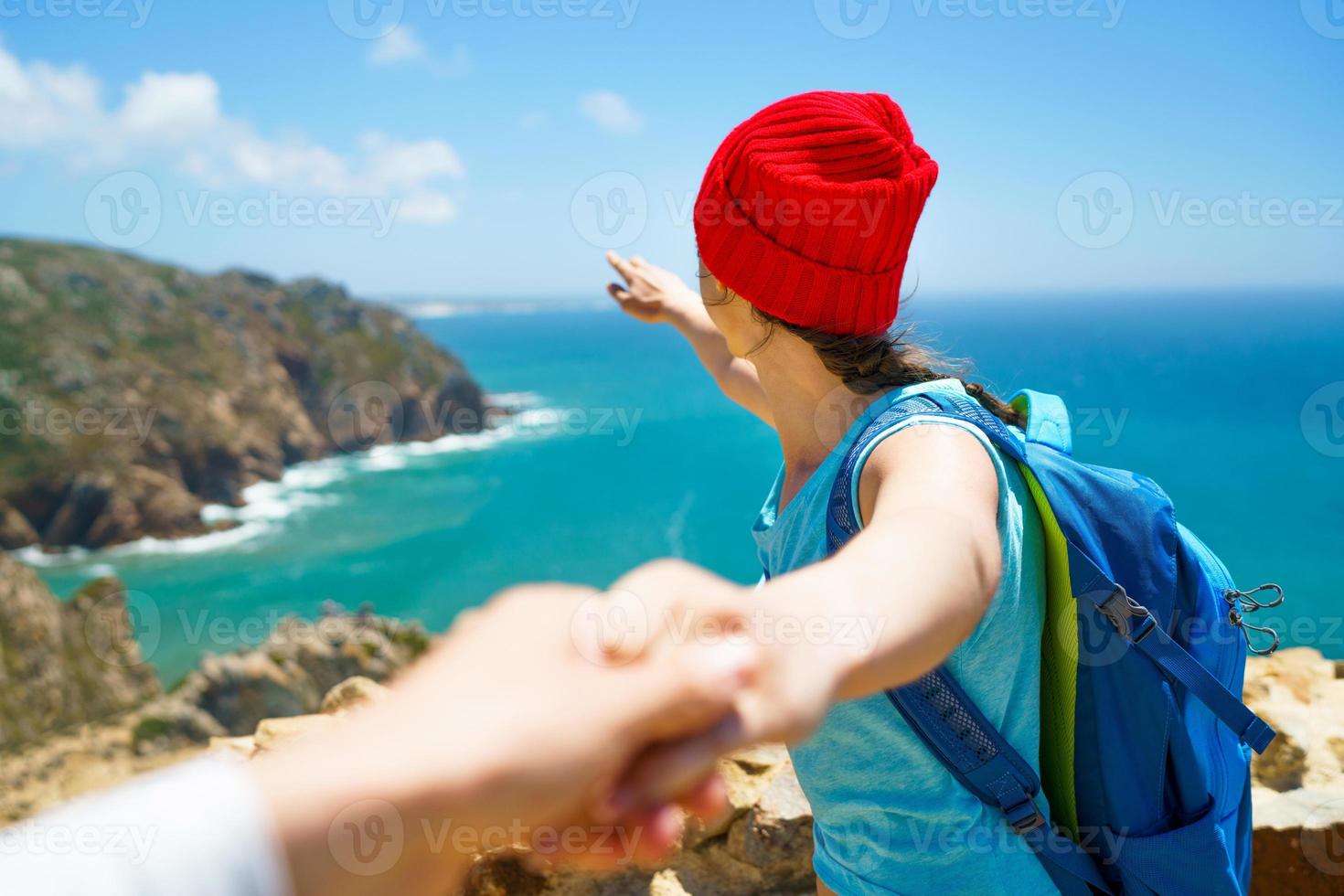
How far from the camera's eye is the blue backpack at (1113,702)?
158 cm

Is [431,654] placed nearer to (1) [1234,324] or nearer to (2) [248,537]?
(2) [248,537]

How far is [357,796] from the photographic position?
0.62 meters

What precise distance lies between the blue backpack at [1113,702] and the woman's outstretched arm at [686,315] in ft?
4.05

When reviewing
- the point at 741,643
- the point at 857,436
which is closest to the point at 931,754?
the point at 857,436

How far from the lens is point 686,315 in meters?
3.09

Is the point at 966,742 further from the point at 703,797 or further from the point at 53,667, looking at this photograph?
the point at 53,667

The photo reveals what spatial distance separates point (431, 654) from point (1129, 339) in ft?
456

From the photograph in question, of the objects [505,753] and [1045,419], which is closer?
[505,753]

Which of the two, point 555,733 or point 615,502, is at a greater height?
point 555,733
